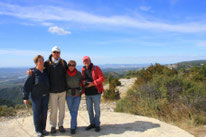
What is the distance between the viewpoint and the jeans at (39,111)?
3.95 meters

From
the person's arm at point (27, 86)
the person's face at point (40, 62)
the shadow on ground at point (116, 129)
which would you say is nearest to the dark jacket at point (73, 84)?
the person's face at point (40, 62)

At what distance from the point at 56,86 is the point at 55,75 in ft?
0.85

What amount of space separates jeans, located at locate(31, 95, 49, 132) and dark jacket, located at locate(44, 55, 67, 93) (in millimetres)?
303

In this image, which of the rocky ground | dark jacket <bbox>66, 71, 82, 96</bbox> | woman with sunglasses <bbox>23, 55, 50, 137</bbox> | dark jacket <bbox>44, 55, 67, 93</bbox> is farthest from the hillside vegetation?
woman with sunglasses <bbox>23, 55, 50, 137</bbox>

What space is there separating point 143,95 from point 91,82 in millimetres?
3712

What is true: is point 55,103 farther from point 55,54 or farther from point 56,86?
point 55,54

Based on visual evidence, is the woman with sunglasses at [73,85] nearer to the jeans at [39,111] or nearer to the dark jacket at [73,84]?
the dark jacket at [73,84]

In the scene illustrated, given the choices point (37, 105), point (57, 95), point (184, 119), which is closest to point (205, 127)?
point (184, 119)

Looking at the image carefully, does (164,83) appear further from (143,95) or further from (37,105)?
(37,105)

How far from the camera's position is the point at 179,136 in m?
4.15

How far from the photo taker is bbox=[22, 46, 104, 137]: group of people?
3867 mm

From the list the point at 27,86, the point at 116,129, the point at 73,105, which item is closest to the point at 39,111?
the point at 27,86

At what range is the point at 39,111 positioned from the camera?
13.2ft

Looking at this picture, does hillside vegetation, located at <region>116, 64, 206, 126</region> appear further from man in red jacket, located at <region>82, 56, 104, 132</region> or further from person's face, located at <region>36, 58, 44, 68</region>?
person's face, located at <region>36, 58, 44, 68</region>
